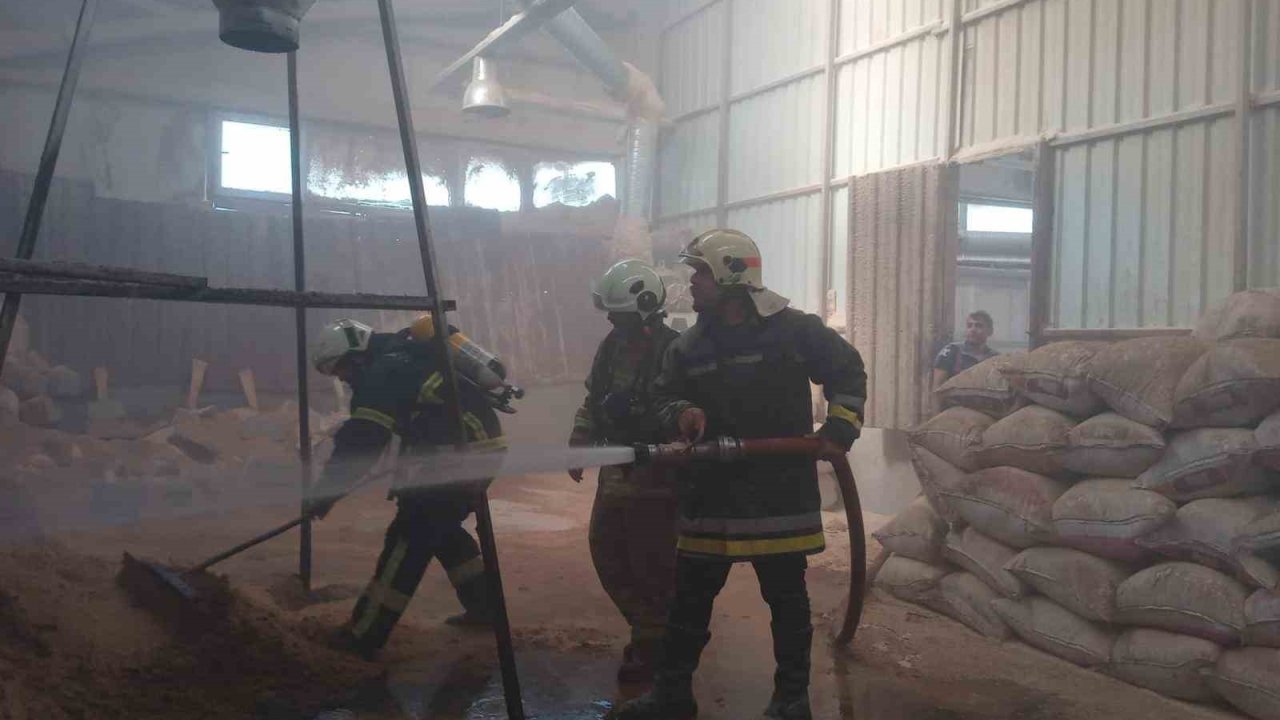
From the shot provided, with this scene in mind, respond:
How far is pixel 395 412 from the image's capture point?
151 inches

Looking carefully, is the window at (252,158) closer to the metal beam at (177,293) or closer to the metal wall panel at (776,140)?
the metal wall panel at (776,140)

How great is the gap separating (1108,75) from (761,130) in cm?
447

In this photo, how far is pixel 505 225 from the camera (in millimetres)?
11938

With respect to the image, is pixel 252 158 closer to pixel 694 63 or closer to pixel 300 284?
pixel 694 63

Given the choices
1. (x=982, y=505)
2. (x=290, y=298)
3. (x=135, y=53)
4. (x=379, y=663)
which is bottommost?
(x=379, y=663)

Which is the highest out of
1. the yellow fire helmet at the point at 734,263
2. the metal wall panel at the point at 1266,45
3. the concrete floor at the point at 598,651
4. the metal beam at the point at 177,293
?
the metal wall panel at the point at 1266,45

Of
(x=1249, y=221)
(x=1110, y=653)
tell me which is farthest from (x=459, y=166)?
(x=1110, y=653)

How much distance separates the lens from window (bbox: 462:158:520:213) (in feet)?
39.6

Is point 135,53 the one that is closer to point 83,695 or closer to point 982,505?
point 83,695

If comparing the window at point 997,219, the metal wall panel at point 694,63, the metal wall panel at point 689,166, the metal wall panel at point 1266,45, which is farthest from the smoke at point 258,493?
the window at point 997,219

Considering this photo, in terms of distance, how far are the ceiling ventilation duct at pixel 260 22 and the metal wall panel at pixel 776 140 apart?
6.43 metres

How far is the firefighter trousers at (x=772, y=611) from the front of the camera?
332 centimetres

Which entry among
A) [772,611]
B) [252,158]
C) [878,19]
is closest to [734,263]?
[772,611]

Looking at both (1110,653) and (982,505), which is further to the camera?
(982,505)
